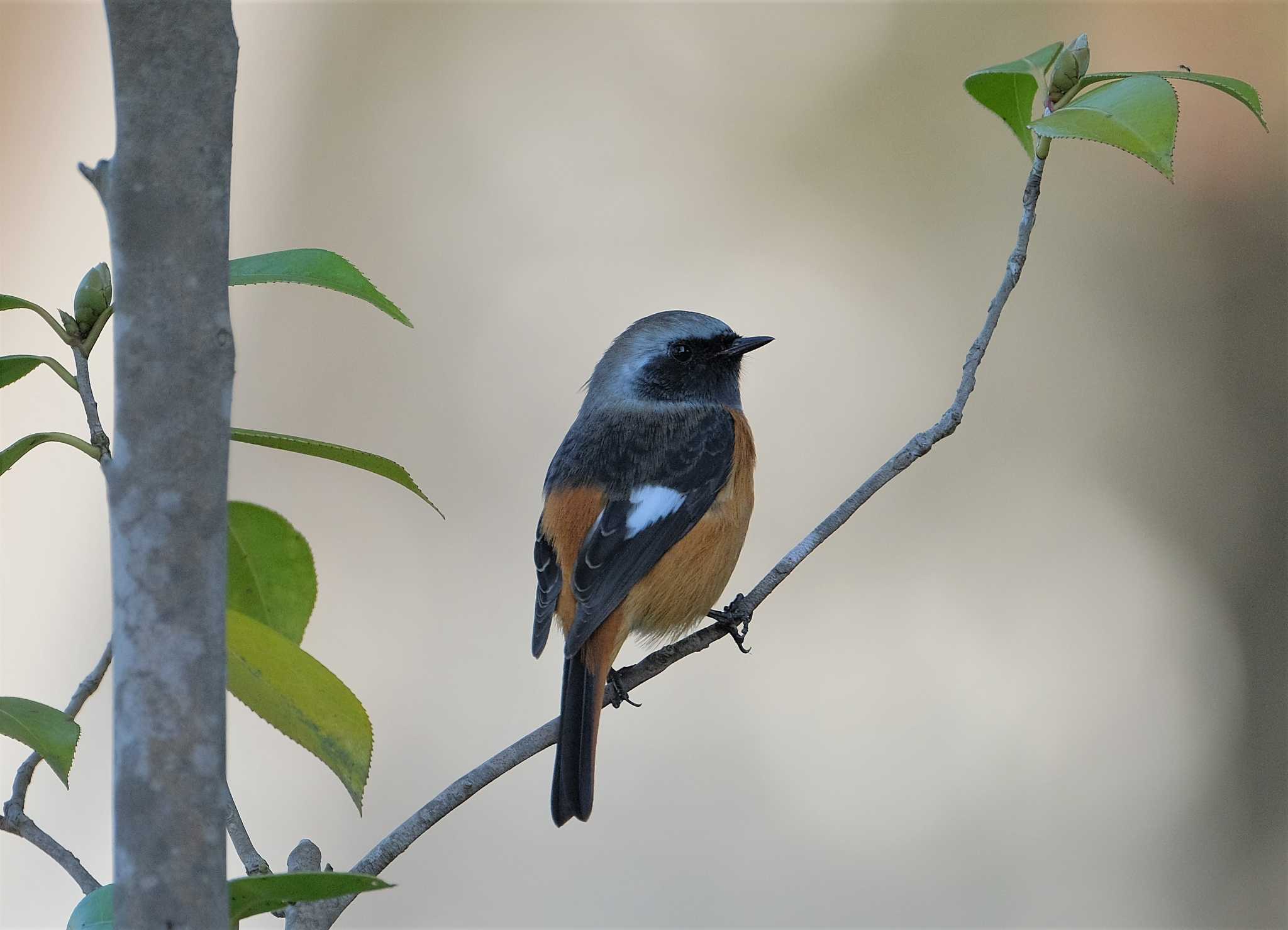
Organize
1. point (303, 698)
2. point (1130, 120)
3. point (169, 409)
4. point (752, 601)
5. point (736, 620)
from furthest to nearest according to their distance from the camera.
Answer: point (736, 620) → point (752, 601) → point (1130, 120) → point (303, 698) → point (169, 409)

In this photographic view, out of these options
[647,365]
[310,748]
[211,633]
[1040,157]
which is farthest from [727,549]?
[211,633]

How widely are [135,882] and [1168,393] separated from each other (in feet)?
17.6

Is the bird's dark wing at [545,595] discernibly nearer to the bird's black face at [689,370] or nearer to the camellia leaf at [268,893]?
the bird's black face at [689,370]

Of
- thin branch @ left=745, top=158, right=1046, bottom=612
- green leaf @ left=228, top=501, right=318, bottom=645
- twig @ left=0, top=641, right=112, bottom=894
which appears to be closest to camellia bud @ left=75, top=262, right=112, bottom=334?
green leaf @ left=228, top=501, right=318, bottom=645

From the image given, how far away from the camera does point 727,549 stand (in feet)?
10.7

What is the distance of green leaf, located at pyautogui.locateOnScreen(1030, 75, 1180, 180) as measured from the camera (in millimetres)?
1527

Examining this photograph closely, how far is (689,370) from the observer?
12.3ft

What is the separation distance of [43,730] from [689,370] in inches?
101

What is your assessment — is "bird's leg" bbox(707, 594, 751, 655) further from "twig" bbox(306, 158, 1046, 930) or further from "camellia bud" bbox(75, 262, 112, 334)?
"camellia bud" bbox(75, 262, 112, 334)

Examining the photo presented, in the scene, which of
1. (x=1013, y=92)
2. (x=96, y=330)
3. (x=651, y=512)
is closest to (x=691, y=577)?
(x=651, y=512)

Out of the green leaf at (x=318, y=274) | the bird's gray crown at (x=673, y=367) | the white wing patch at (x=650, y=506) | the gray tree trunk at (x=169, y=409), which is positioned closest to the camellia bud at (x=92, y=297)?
the green leaf at (x=318, y=274)

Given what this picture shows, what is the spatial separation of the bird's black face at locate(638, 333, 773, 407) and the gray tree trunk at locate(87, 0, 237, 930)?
2.75m

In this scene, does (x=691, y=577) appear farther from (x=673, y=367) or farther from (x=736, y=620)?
(x=673, y=367)

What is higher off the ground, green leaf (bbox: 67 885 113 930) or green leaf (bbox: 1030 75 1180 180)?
green leaf (bbox: 1030 75 1180 180)
